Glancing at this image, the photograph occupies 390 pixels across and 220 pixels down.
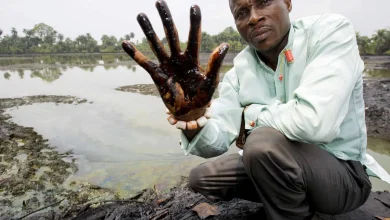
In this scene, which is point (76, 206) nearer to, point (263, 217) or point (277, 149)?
point (263, 217)

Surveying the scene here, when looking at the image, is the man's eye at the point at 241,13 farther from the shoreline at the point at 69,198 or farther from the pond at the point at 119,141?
the pond at the point at 119,141

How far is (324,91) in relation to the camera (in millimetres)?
1346

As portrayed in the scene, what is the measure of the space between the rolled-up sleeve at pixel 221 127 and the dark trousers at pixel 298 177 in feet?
0.65

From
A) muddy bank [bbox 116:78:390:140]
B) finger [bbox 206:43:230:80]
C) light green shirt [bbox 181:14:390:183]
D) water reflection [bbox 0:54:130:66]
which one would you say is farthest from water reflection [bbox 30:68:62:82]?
finger [bbox 206:43:230:80]

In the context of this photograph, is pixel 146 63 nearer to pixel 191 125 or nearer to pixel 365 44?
pixel 191 125

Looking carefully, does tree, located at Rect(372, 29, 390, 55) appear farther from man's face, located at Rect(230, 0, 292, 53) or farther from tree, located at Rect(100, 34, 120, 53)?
tree, located at Rect(100, 34, 120, 53)

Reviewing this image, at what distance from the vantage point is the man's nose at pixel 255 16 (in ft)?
5.27

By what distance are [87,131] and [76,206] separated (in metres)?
3.48

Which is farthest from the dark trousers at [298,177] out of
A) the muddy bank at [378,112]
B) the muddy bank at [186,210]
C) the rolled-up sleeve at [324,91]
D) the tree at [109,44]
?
the tree at [109,44]

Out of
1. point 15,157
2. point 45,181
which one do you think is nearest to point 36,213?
point 45,181

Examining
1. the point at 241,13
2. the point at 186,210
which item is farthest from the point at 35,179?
the point at 241,13

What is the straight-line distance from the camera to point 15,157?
4.59 metres

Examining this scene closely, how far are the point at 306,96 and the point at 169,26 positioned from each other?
0.75 metres

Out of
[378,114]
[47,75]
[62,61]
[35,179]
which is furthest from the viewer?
[62,61]
